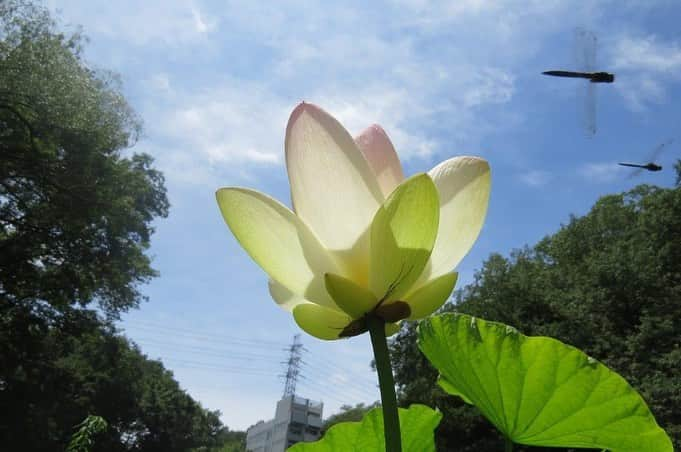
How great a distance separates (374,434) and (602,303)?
951 centimetres

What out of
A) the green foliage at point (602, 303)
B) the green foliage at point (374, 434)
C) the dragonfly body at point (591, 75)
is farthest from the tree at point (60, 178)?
the green foliage at point (374, 434)

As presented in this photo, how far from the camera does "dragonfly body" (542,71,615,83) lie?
2.53 meters

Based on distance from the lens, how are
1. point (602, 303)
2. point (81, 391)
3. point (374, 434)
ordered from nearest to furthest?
point (374, 434) → point (602, 303) → point (81, 391)

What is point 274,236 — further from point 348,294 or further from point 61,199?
point 61,199

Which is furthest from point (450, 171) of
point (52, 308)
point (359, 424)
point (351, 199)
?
point (52, 308)

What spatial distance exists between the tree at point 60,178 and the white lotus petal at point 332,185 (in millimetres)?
7338

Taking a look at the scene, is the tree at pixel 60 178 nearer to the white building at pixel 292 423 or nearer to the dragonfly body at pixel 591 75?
the dragonfly body at pixel 591 75

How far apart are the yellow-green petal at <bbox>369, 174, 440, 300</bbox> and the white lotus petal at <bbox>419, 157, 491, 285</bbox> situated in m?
0.02

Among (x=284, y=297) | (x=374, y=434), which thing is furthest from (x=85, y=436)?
(x=284, y=297)

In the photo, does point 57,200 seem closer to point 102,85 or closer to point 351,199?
point 102,85

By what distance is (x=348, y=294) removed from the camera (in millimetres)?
254

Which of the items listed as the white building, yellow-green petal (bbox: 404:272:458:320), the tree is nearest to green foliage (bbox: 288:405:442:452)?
yellow-green petal (bbox: 404:272:458:320)

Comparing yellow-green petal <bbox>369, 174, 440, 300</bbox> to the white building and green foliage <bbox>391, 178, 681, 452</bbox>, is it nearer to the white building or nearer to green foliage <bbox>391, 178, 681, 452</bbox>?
green foliage <bbox>391, 178, 681, 452</bbox>

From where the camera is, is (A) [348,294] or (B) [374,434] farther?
(B) [374,434]
